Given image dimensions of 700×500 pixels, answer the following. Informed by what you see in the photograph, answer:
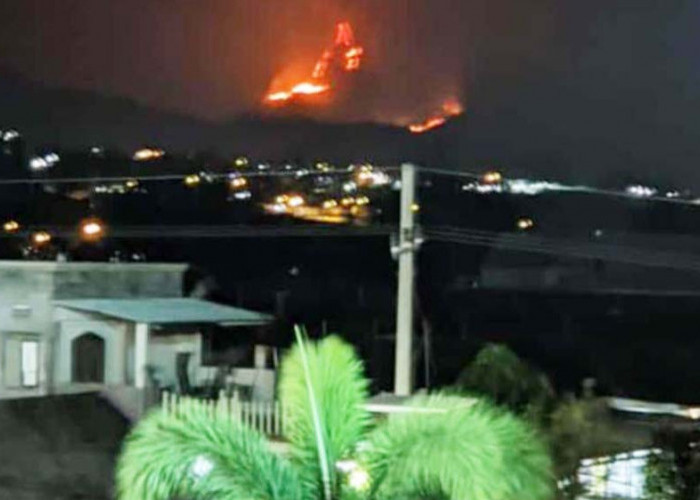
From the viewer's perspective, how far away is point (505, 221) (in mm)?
5855

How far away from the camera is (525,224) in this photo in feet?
19.1

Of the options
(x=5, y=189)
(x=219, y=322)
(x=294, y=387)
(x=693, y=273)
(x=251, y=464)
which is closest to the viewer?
A: (x=251, y=464)

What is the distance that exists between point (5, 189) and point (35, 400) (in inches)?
42.8

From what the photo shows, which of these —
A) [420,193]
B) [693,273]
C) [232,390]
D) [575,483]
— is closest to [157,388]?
[232,390]

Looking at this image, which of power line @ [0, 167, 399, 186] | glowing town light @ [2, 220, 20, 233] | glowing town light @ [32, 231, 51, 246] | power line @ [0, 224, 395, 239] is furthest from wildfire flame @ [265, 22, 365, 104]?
glowing town light @ [2, 220, 20, 233]

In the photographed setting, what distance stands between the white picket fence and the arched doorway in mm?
908

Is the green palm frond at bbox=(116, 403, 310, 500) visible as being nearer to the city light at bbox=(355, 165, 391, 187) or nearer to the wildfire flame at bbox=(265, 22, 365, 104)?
the city light at bbox=(355, 165, 391, 187)

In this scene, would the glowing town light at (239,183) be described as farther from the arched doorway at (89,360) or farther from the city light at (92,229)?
the arched doorway at (89,360)

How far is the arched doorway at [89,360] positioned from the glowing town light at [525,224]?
5.87 feet

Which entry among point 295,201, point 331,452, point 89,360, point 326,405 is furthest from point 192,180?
point 331,452

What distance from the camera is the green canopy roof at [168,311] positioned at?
586cm

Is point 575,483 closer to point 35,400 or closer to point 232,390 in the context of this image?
point 232,390

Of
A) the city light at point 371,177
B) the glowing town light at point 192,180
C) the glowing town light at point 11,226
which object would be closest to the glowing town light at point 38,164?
the glowing town light at point 11,226

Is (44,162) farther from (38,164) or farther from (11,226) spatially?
(11,226)
